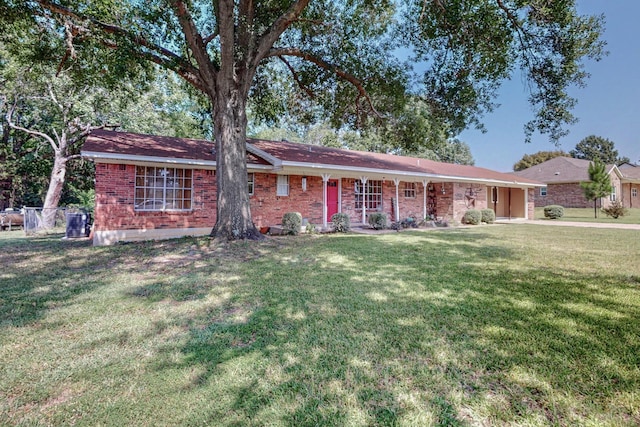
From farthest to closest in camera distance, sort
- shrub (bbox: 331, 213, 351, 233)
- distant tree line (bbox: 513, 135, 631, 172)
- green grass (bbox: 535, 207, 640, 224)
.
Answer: distant tree line (bbox: 513, 135, 631, 172) < green grass (bbox: 535, 207, 640, 224) < shrub (bbox: 331, 213, 351, 233)

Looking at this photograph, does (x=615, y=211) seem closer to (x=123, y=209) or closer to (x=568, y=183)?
(x=568, y=183)

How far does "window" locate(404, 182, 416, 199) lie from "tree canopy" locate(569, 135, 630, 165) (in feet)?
172

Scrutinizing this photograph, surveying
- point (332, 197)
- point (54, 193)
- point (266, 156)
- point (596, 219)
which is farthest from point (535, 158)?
point (54, 193)

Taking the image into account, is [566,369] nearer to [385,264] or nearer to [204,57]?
[385,264]

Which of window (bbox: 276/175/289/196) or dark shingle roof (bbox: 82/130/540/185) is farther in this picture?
window (bbox: 276/175/289/196)

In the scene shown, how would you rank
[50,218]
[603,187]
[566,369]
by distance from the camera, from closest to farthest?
[566,369] → [50,218] → [603,187]

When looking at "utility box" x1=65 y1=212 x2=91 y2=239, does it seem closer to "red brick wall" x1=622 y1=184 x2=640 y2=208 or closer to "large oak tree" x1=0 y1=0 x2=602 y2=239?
"large oak tree" x1=0 y1=0 x2=602 y2=239

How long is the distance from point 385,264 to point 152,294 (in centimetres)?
434

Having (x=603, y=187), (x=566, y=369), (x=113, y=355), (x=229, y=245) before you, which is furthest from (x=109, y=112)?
(x=603, y=187)

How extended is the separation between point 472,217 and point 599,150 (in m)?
53.7

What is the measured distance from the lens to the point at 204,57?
364 inches

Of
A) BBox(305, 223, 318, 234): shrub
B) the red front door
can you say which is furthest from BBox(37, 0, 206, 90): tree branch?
the red front door

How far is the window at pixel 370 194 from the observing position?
15.9m

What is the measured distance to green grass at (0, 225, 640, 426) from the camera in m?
2.22
